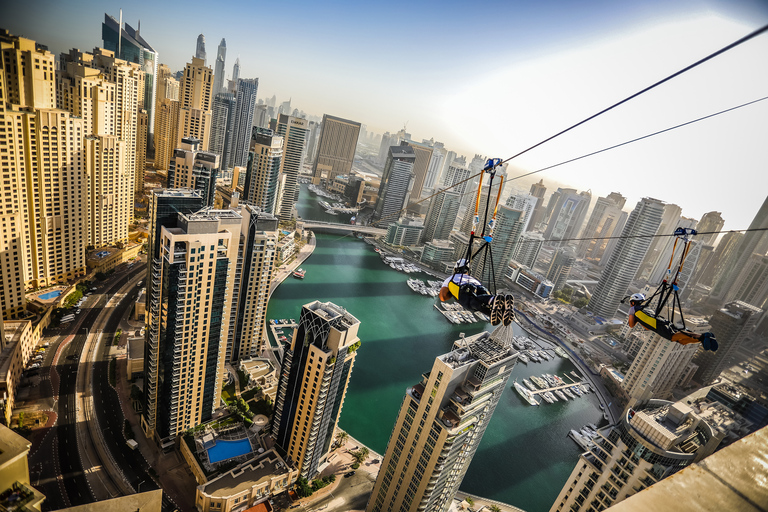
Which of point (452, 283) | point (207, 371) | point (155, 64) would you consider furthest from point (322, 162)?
point (452, 283)

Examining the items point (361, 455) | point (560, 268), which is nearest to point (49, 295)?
point (361, 455)

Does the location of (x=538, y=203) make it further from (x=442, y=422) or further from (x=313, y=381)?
(x=313, y=381)

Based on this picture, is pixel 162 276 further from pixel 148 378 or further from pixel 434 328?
pixel 434 328

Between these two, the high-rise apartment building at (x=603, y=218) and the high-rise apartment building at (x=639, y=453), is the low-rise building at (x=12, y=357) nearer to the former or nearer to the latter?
the high-rise apartment building at (x=639, y=453)

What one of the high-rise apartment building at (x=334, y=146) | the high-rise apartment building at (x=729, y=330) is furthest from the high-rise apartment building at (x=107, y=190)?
the high-rise apartment building at (x=334, y=146)

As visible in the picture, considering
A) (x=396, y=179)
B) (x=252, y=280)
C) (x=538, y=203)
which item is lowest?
(x=252, y=280)
